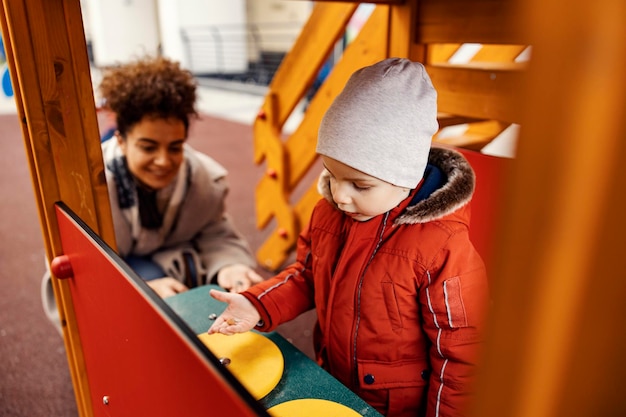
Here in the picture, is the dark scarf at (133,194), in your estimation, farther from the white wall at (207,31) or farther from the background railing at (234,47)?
the white wall at (207,31)

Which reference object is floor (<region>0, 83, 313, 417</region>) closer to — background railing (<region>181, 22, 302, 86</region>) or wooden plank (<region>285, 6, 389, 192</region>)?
wooden plank (<region>285, 6, 389, 192</region>)

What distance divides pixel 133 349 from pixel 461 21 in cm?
107

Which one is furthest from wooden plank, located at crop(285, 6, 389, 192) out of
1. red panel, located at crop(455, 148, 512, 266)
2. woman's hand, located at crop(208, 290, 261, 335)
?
woman's hand, located at crop(208, 290, 261, 335)

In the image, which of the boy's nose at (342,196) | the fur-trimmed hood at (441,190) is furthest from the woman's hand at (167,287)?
the boy's nose at (342,196)

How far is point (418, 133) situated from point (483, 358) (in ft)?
1.69

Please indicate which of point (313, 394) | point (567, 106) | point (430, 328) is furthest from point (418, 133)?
point (567, 106)

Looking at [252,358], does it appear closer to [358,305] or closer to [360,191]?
[358,305]

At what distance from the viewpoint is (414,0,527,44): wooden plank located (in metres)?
1.12

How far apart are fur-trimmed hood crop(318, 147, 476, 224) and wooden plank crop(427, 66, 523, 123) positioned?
0.44m

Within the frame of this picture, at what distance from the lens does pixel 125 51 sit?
1003cm

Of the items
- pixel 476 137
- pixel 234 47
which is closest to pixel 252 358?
pixel 476 137

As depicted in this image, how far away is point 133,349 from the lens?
615 mm

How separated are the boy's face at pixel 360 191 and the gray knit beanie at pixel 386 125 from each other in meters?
0.02

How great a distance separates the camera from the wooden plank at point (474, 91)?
1251 millimetres
